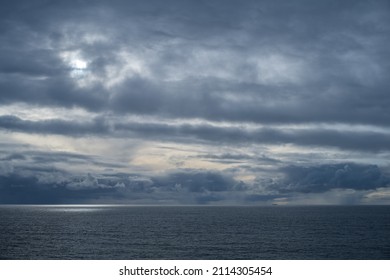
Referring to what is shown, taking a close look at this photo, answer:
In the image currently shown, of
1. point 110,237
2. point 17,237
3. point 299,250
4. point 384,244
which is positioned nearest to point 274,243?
point 299,250

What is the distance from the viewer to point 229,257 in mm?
87750

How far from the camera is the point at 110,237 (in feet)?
411

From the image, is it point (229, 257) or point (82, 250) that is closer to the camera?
point (229, 257)

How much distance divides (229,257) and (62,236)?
67.1 metres

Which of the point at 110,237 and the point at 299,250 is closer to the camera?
the point at 299,250

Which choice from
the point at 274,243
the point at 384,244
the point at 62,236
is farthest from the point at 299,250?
the point at 62,236

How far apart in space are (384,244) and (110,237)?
3289 inches

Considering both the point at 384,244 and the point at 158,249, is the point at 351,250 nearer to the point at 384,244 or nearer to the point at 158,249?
the point at 384,244
